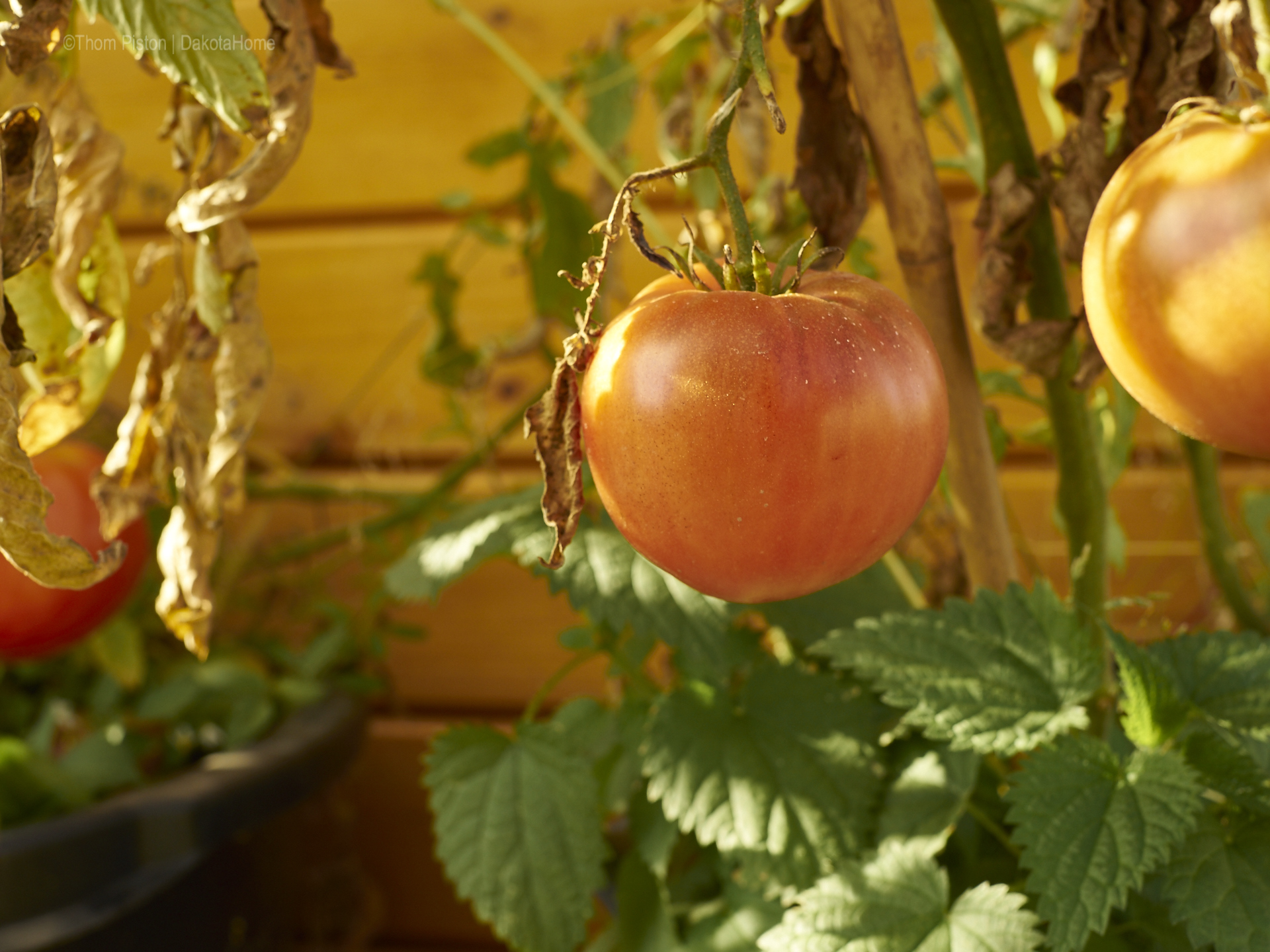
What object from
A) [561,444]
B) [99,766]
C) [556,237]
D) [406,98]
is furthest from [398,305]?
[561,444]

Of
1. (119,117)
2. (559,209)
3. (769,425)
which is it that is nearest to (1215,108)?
(769,425)

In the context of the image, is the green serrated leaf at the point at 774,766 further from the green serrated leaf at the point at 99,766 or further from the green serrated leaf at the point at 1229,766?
the green serrated leaf at the point at 99,766

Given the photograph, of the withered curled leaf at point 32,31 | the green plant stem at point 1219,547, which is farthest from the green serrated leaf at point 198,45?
the green plant stem at point 1219,547

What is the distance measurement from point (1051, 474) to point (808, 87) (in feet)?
1.90

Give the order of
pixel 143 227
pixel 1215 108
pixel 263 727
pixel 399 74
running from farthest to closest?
pixel 143 227 → pixel 399 74 → pixel 263 727 → pixel 1215 108

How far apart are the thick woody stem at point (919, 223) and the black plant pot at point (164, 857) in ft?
1.60

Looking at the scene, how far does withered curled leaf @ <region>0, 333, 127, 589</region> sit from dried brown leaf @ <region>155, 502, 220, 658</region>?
7cm

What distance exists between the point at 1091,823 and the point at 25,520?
1.07 feet

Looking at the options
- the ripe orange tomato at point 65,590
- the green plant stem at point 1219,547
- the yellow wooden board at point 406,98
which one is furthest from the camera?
the yellow wooden board at point 406,98

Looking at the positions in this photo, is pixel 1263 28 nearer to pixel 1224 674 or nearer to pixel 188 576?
pixel 1224 674

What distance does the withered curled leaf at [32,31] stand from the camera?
260mm

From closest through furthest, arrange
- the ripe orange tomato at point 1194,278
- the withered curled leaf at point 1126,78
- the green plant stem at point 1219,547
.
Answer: the ripe orange tomato at point 1194,278
the withered curled leaf at point 1126,78
the green plant stem at point 1219,547

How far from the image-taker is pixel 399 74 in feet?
3.14

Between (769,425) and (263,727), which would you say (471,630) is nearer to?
(263,727)
